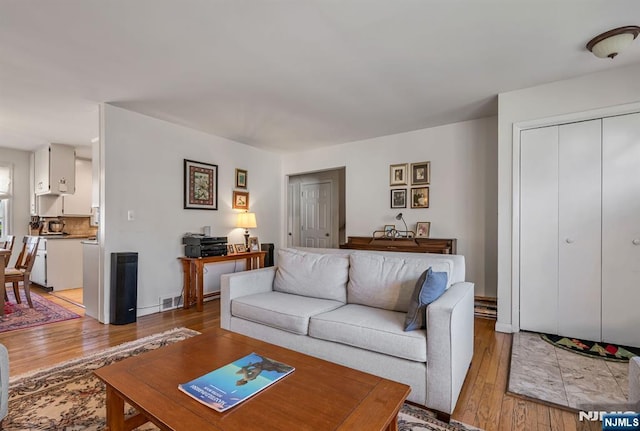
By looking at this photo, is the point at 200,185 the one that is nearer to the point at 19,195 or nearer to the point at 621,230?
the point at 19,195

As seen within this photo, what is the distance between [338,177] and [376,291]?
3.96 m

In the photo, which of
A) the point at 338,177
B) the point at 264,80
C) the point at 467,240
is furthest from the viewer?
the point at 338,177

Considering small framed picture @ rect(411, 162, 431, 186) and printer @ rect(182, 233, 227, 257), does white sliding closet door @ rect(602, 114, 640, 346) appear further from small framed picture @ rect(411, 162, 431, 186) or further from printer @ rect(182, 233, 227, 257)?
printer @ rect(182, 233, 227, 257)

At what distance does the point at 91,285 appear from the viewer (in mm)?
3555

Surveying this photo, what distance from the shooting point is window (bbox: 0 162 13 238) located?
5406mm

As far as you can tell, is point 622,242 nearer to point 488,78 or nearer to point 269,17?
point 488,78

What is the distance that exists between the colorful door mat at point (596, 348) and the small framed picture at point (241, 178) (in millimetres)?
4270

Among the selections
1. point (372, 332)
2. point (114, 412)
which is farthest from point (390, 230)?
point (114, 412)

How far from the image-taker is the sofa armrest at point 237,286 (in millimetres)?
2617

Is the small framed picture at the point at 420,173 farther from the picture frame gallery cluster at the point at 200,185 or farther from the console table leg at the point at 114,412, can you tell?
the console table leg at the point at 114,412

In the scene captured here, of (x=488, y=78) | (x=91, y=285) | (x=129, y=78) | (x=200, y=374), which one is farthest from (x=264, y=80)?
(x=91, y=285)

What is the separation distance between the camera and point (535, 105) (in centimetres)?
303

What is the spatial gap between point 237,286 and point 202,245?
1.52 m

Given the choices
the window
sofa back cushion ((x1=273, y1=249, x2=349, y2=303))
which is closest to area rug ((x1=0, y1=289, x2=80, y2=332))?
the window
